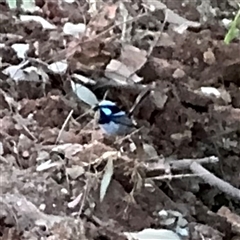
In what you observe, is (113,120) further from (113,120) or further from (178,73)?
(178,73)

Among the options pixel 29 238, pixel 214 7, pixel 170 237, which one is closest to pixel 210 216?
pixel 170 237

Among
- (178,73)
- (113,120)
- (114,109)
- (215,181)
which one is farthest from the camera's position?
(178,73)

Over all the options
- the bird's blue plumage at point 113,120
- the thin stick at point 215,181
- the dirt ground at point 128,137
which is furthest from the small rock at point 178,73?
the thin stick at point 215,181

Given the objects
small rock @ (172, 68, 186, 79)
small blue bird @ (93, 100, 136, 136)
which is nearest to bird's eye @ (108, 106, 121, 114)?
small blue bird @ (93, 100, 136, 136)

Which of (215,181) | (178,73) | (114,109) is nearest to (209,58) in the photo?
(178,73)

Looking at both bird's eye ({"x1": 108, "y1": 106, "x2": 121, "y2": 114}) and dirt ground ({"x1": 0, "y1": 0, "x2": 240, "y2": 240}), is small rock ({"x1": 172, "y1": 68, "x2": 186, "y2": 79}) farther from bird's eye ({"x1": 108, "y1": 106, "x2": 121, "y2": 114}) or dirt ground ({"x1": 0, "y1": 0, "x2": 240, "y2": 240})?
bird's eye ({"x1": 108, "y1": 106, "x2": 121, "y2": 114})
